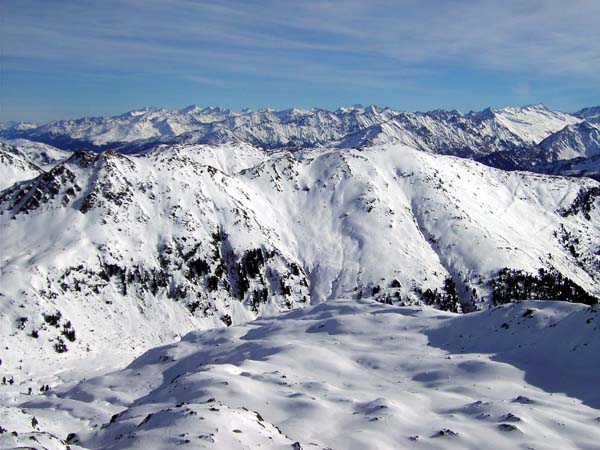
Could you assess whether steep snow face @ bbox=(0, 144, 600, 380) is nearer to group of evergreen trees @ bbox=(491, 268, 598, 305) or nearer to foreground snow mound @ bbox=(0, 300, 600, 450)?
group of evergreen trees @ bbox=(491, 268, 598, 305)

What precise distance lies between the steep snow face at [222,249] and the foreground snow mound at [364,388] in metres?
39.8

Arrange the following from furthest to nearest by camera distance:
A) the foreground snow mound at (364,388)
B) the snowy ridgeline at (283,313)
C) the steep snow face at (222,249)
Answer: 1. the steep snow face at (222,249)
2. the snowy ridgeline at (283,313)
3. the foreground snow mound at (364,388)

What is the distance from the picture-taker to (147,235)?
132 m

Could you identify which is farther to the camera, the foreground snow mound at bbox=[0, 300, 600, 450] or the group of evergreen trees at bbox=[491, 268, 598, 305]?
the group of evergreen trees at bbox=[491, 268, 598, 305]

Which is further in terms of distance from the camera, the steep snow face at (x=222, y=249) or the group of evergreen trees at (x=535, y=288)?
the group of evergreen trees at (x=535, y=288)

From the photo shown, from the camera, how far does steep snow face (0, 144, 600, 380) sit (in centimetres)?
11012

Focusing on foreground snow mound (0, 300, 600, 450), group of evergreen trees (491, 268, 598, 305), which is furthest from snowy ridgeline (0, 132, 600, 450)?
group of evergreen trees (491, 268, 598, 305)

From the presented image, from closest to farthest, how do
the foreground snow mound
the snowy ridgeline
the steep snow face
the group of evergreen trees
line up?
the foreground snow mound, the snowy ridgeline, the steep snow face, the group of evergreen trees

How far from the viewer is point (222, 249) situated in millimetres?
142000

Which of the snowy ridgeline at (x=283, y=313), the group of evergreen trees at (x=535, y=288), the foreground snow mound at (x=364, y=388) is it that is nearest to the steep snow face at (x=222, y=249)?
the snowy ridgeline at (x=283, y=313)

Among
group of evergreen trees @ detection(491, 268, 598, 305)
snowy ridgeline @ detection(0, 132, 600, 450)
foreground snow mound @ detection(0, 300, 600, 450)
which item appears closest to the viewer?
foreground snow mound @ detection(0, 300, 600, 450)

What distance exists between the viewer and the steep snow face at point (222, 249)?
110125mm

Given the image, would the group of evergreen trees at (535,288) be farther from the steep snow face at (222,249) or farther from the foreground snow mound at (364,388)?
the foreground snow mound at (364,388)

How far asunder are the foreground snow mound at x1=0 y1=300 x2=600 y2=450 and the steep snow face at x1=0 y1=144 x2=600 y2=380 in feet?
131
